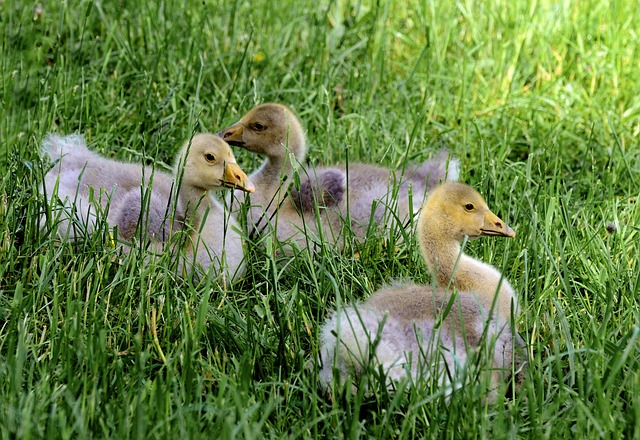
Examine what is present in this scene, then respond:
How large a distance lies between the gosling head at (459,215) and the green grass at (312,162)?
25 centimetres

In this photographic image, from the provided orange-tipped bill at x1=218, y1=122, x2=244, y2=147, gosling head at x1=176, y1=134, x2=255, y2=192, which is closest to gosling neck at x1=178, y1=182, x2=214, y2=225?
gosling head at x1=176, y1=134, x2=255, y2=192

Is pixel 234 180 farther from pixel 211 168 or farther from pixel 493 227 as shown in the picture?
pixel 493 227

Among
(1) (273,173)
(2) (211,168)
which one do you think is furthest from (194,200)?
(1) (273,173)

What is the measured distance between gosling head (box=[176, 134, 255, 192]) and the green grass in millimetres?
322

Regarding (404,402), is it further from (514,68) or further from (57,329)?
(514,68)

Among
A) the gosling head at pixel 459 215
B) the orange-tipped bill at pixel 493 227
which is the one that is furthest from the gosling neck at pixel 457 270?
the orange-tipped bill at pixel 493 227

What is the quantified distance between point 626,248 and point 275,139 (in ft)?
5.63

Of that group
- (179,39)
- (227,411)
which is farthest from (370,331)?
(179,39)

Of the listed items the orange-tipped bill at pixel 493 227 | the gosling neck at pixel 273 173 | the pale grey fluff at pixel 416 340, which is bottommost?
the pale grey fluff at pixel 416 340

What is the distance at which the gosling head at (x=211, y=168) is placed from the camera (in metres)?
4.24

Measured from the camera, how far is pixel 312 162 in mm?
4836

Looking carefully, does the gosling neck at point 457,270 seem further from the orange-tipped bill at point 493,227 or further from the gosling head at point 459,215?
the orange-tipped bill at point 493,227

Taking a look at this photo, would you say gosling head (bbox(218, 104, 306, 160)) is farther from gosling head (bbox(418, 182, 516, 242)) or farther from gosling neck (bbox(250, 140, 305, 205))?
gosling head (bbox(418, 182, 516, 242))

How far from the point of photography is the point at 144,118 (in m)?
5.36
